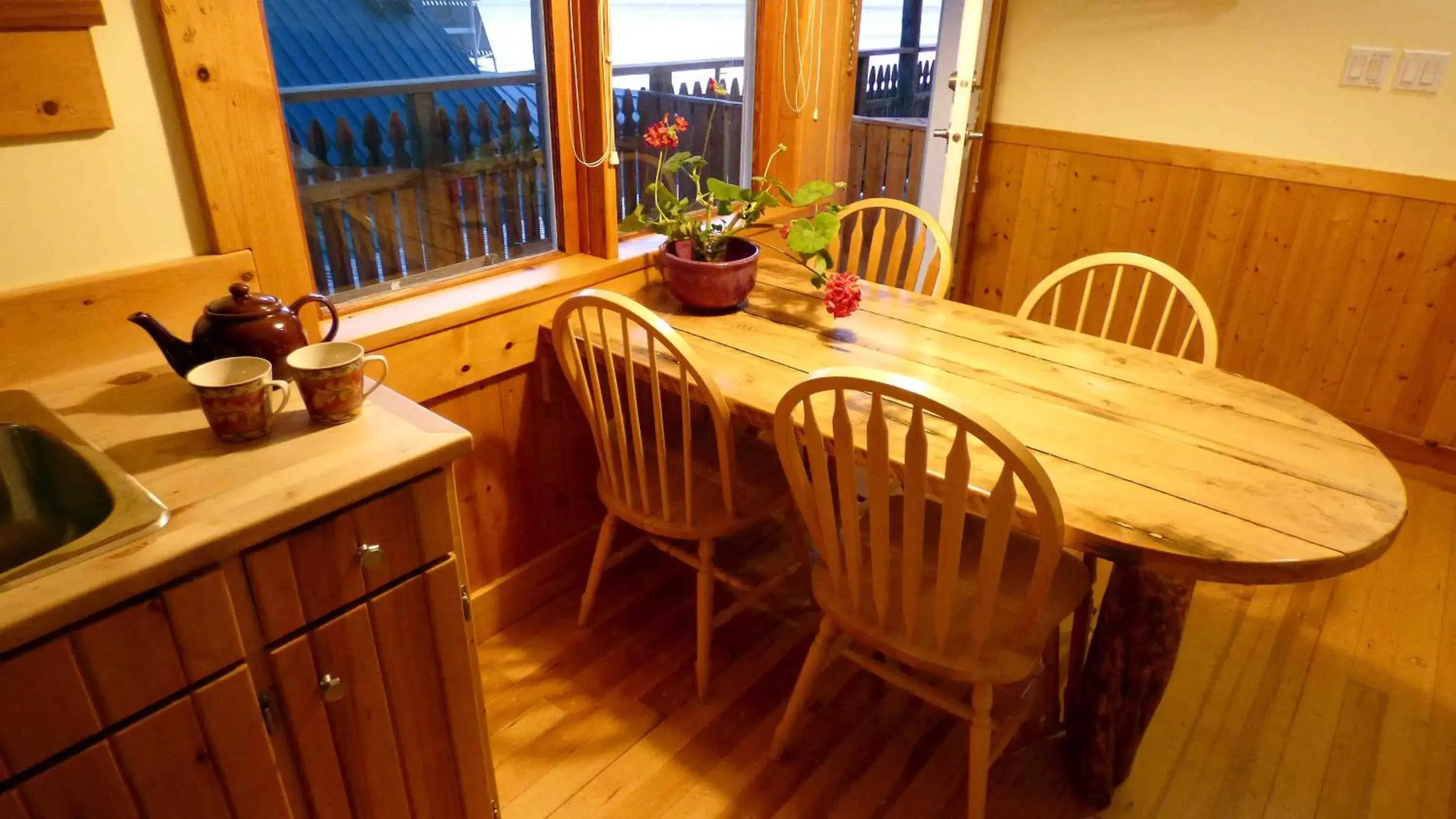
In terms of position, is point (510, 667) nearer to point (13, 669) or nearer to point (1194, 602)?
point (13, 669)

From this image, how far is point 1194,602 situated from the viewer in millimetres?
2184

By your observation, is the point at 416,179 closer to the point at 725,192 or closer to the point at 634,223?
the point at 634,223

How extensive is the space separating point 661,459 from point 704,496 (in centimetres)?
21

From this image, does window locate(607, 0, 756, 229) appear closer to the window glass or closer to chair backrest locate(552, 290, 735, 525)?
chair backrest locate(552, 290, 735, 525)

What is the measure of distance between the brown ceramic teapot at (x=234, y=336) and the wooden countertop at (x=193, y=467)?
7 centimetres

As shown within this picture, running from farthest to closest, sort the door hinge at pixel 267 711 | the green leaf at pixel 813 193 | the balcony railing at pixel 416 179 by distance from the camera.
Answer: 1. the green leaf at pixel 813 193
2. the balcony railing at pixel 416 179
3. the door hinge at pixel 267 711

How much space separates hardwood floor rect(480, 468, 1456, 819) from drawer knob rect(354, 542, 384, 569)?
0.74 m

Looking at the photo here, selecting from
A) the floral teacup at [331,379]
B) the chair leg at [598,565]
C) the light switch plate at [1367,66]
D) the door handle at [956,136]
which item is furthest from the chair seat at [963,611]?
the light switch plate at [1367,66]

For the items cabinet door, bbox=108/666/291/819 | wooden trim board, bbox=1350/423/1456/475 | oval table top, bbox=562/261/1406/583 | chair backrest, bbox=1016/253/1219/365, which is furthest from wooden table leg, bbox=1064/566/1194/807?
wooden trim board, bbox=1350/423/1456/475

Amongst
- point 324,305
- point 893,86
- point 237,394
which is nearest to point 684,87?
point 324,305

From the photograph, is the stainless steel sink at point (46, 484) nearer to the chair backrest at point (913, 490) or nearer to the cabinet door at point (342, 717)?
the cabinet door at point (342, 717)

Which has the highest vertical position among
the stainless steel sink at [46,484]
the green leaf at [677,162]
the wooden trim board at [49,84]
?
the wooden trim board at [49,84]

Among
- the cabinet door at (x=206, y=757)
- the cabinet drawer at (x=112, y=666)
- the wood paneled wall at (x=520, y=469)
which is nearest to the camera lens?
the cabinet drawer at (x=112, y=666)

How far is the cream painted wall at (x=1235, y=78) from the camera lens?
8.19 feet
